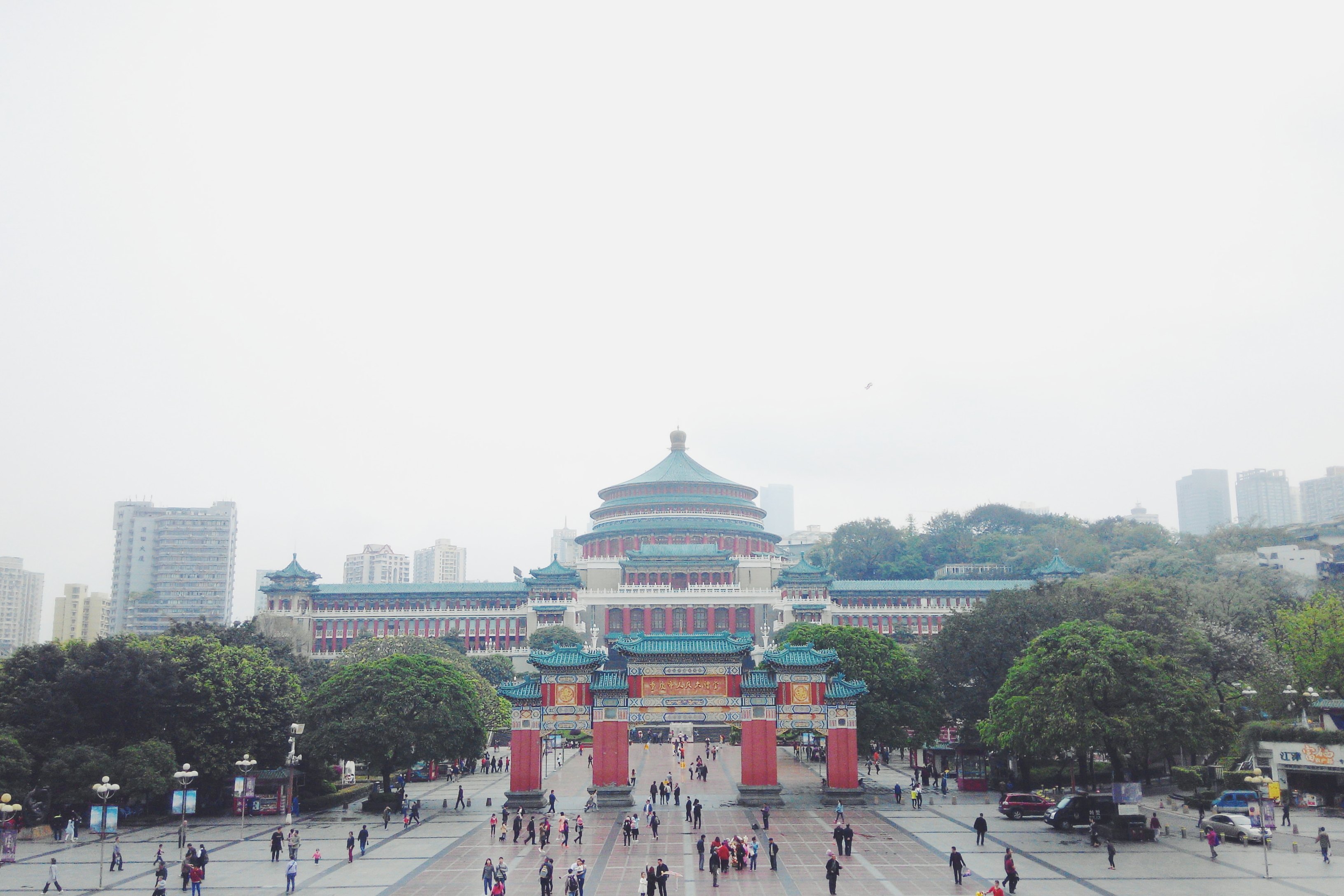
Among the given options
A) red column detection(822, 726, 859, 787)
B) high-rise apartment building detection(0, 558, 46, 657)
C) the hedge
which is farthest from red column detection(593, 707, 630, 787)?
high-rise apartment building detection(0, 558, 46, 657)

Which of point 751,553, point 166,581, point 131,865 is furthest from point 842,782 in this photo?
point 166,581

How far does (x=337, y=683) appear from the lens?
49156mm

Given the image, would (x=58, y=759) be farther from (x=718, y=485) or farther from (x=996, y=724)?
(x=718, y=485)

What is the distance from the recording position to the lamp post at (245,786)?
135 feet

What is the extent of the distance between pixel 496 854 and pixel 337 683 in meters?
16.2

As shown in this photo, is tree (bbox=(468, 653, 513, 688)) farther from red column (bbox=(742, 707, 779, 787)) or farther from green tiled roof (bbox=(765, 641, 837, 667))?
green tiled roof (bbox=(765, 641, 837, 667))

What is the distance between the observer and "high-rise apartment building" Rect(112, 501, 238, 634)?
17438cm

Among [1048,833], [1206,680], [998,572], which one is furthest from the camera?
[998,572]

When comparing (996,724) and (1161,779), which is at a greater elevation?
(996,724)

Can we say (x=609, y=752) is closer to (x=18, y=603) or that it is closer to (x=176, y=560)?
(x=176, y=560)

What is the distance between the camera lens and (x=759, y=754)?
48000mm

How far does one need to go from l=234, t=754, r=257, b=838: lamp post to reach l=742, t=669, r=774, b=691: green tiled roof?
22392mm

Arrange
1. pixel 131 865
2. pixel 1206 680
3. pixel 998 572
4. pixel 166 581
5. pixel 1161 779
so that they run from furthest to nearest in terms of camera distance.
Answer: pixel 166 581 < pixel 998 572 < pixel 1161 779 < pixel 1206 680 < pixel 131 865

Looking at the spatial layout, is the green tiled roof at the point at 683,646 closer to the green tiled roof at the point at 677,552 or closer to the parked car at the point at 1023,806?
the parked car at the point at 1023,806
